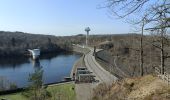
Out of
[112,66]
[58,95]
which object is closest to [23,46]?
[112,66]

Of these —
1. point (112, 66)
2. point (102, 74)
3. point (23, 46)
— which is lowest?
point (112, 66)

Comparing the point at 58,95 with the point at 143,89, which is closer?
the point at 143,89

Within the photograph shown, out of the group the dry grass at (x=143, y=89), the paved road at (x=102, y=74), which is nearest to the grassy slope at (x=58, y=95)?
the paved road at (x=102, y=74)

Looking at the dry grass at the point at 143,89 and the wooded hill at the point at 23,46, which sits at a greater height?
the dry grass at the point at 143,89

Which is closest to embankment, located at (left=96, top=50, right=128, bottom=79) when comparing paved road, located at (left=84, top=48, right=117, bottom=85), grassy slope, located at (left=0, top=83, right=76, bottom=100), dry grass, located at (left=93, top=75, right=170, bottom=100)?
paved road, located at (left=84, top=48, right=117, bottom=85)

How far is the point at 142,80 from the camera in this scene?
1767 cm

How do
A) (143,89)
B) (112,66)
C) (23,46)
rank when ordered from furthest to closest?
(23,46), (112,66), (143,89)

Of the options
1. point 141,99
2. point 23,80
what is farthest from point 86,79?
point 141,99

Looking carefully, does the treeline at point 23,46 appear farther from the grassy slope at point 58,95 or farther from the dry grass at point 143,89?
the dry grass at point 143,89

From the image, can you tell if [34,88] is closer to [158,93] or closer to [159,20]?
[158,93]

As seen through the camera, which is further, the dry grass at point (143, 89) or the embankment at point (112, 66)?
the embankment at point (112, 66)

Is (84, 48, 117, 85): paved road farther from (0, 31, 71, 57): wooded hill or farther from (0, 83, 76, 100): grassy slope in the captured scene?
(0, 31, 71, 57): wooded hill

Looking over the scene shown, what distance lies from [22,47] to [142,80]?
13358 centimetres

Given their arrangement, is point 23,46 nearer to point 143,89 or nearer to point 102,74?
point 102,74
